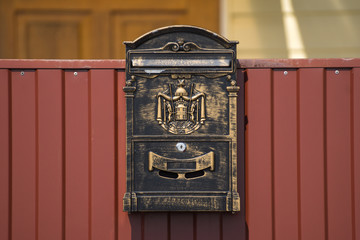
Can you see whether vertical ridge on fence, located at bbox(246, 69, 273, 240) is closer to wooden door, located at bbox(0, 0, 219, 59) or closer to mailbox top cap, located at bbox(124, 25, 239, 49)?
mailbox top cap, located at bbox(124, 25, 239, 49)

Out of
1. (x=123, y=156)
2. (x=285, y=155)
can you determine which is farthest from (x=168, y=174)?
(x=285, y=155)

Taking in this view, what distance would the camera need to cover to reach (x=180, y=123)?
2.72 meters

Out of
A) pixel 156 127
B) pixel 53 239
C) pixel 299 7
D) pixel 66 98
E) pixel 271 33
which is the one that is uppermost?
pixel 299 7

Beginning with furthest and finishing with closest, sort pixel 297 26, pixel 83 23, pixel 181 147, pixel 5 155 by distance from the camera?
Result: pixel 83 23 → pixel 297 26 → pixel 5 155 → pixel 181 147

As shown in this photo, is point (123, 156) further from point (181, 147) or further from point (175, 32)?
point (175, 32)

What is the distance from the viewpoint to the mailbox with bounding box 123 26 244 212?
106 inches

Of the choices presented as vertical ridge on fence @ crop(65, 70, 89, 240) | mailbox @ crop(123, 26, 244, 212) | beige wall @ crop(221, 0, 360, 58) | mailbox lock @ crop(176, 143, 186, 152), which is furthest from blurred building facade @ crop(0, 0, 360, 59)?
mailbox lock @ crop(176, 143, 186, 152)

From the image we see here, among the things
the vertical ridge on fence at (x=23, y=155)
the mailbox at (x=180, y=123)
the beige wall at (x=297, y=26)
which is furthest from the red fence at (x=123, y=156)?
the beige wall at (x=297, y=26)

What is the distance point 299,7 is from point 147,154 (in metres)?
2.15

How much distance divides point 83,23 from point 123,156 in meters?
1.98

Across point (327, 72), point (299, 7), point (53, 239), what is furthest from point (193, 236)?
point (299, 7)

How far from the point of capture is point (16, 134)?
2861mm

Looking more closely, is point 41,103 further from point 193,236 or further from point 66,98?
point 193,236

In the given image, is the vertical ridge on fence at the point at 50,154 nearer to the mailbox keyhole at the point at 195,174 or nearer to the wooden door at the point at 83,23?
the mailbox keyhole at the point at 195,174
